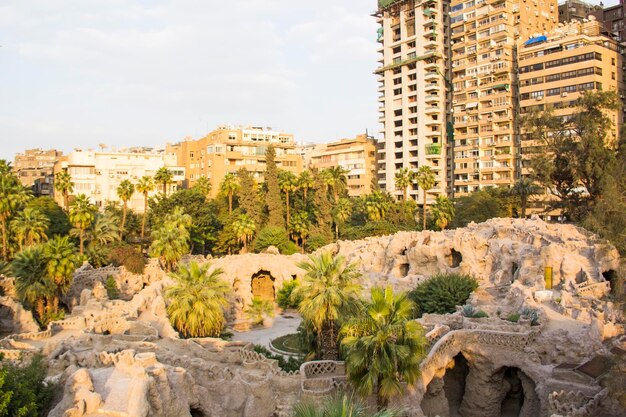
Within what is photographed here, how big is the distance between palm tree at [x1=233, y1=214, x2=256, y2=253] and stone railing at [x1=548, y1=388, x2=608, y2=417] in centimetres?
4034

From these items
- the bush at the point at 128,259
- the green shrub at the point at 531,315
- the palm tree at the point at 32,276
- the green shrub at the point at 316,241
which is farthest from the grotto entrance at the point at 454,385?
the bush at the point at 128,259

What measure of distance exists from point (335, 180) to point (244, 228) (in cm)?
1728

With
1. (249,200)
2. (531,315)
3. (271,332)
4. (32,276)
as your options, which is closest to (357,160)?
(249,200)

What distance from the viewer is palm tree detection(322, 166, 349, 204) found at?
233ft

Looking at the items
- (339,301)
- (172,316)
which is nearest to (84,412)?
(339,301)

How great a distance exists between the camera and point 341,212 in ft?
216

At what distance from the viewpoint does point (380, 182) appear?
99.6 metres

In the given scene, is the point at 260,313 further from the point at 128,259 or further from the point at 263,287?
the point at 128,259

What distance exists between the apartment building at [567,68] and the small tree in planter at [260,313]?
4132 cm

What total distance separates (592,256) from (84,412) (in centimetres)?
3409

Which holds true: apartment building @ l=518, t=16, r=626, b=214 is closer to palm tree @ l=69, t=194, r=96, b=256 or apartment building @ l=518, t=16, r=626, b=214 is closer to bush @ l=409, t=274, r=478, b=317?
bush @ l=409, t=274, r=478, b=317

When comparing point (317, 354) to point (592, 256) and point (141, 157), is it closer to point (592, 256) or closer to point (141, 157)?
point (592, 256)

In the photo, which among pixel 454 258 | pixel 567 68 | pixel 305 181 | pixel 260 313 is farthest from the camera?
pixel 567 68

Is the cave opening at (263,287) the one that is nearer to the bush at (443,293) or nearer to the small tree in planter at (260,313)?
the small tree in planter at (260,313)
